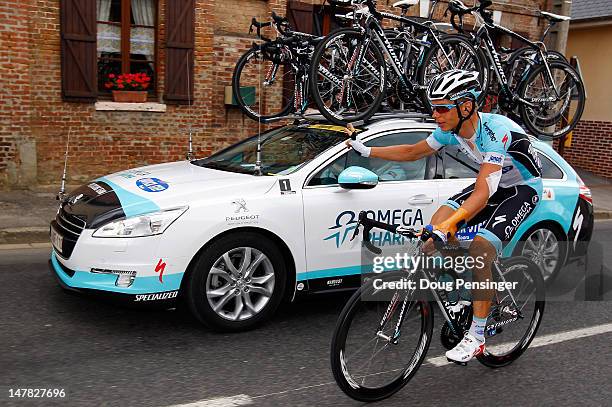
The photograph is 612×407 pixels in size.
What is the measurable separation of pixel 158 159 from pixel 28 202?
2.79 m

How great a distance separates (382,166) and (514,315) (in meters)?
1.82

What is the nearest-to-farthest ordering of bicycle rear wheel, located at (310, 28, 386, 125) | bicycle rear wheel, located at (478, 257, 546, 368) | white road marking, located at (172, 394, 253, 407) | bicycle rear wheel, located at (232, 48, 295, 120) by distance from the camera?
1. white road marking, located at (172, 394, 253, 407)
2. bicycle rear wheel, located at (478, 257, 546, 368)
3. bicycle rear wheel, located at (310, 28, 386, 125)
4. bicycle rear wheel, located at (232, 48, 295, 120)

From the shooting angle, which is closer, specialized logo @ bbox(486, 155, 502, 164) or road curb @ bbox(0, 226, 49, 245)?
specialized logo @ bbox(486, 155, 502, 164)

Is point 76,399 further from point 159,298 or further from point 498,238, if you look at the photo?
point 498,238

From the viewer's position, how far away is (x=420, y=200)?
5.68 m

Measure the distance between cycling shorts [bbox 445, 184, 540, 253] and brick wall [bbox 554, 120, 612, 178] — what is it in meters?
14.8

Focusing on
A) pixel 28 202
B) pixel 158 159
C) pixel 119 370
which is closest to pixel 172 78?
pixel 158 159

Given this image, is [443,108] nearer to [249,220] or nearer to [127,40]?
[249,220]

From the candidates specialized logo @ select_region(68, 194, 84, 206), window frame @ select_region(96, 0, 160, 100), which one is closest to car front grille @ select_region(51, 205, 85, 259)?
specialized logo @ select_region(68, 194, 84, 206)

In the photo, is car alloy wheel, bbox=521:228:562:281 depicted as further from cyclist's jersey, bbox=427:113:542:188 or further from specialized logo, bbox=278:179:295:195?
specialized logo, bbox=278:179:295:195

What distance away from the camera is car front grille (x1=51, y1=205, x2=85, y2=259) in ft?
16.1

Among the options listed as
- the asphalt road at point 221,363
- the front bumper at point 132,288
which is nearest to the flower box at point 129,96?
the asphalt road at point 221,363

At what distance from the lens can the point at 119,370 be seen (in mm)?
4281

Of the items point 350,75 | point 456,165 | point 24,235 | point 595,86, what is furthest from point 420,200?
point 595,86
